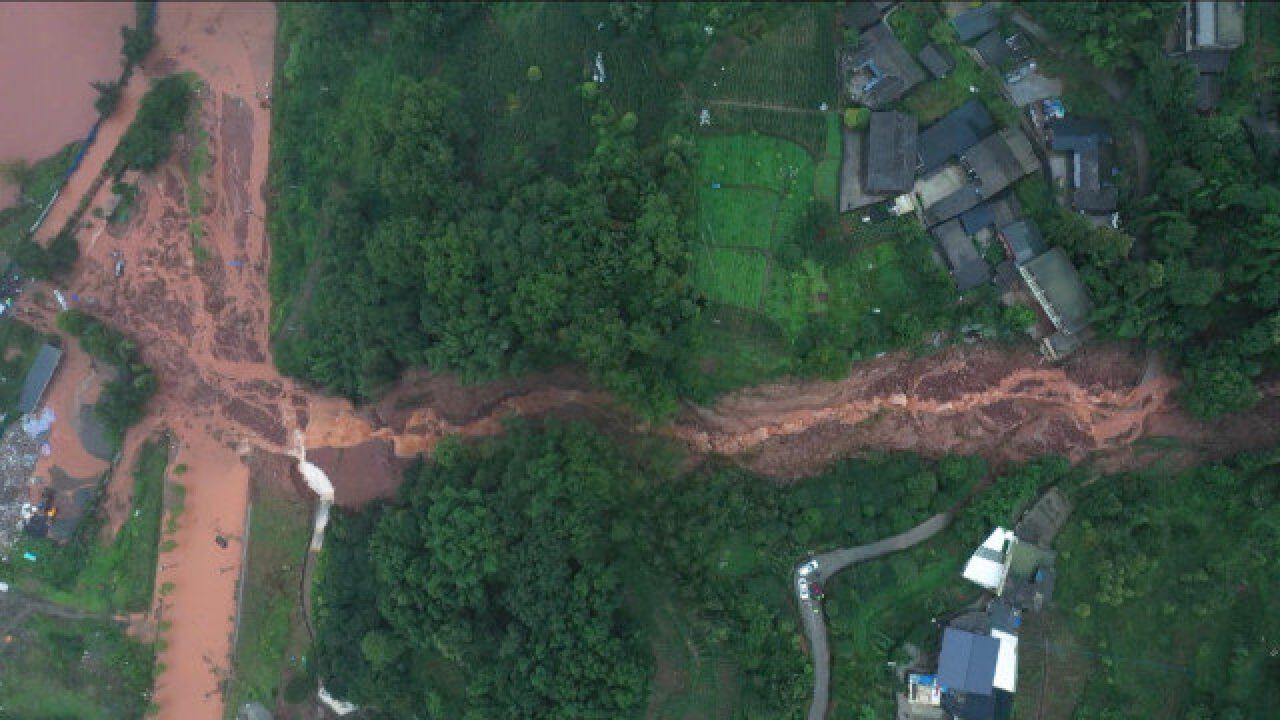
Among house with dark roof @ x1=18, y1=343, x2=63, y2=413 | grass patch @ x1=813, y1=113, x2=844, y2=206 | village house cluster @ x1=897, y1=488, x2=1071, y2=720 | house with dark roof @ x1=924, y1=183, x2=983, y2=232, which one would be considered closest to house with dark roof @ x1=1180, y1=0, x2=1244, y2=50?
house with dark roof @ x1=924, y1=183, x2=983, y2=232

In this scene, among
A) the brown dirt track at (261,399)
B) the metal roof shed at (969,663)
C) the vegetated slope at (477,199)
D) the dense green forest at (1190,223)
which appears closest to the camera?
the dense green forest at (1190,223)

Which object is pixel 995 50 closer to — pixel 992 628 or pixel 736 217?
pixel 736 217

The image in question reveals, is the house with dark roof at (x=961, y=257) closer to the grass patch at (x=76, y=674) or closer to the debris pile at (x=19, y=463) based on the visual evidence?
the grass patch at (x=76, y=674)

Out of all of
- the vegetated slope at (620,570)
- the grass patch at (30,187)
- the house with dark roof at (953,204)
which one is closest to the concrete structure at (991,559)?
the vegetated slope at (620,570)

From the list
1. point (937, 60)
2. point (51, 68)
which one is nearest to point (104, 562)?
point (51, 68)

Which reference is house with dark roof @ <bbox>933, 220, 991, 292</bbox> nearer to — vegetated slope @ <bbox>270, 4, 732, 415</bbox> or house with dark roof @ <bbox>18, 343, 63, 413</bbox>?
vegetated slope @ <bbox>270, 4, 732, 415</bbox>

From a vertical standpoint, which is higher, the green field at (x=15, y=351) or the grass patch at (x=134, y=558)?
the green field at (x=15, y=351)
